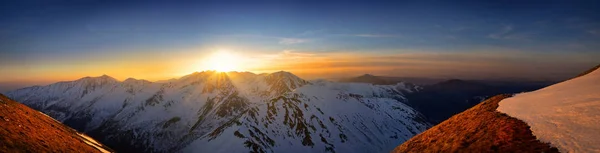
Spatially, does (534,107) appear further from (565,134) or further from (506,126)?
(565,134)

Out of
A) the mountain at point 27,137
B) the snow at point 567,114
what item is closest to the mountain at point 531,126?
the snow at point 567,114

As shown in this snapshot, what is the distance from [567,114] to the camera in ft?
68.7

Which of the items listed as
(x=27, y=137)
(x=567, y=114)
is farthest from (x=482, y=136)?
(x=27, y=137)

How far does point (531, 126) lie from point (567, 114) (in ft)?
10.4

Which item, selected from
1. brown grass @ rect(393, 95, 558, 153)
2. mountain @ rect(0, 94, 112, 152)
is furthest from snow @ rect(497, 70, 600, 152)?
mountain @ rect(0, 94, 112, 152)

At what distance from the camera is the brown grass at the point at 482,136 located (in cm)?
1859

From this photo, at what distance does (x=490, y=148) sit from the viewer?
19.5 m

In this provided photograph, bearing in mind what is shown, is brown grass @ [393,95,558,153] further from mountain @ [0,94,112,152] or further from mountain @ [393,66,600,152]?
mountain @ [0,94,112,152]

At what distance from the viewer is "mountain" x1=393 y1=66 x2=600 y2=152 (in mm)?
17406

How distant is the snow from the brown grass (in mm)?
689

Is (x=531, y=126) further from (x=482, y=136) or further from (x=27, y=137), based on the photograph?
(x=27, y=137)

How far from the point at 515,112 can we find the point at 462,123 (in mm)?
4665

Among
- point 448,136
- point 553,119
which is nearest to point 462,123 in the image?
point 448,136

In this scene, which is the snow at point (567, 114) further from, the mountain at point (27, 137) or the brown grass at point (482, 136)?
the mountain at point (27, 137)
